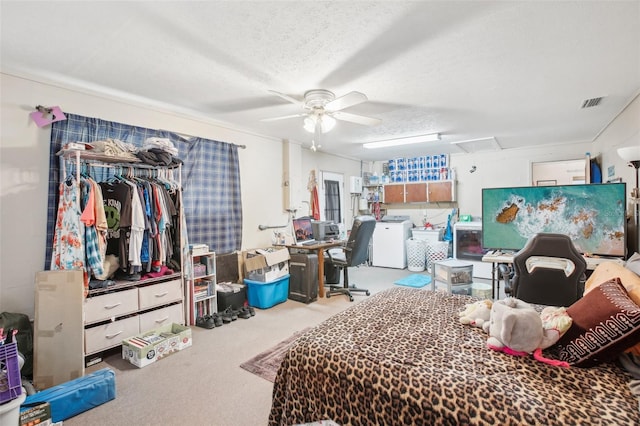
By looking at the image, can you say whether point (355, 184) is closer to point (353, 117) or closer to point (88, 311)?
point (353, 117)

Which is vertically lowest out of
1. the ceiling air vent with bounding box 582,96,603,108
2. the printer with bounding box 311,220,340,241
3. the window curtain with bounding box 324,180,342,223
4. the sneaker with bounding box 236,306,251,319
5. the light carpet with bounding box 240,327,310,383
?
the light carpet with bounding box 240,327,310,383

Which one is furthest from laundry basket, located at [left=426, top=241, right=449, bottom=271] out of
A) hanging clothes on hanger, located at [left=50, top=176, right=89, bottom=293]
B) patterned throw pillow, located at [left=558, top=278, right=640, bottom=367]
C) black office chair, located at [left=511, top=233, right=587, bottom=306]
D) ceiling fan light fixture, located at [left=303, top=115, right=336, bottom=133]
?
hanging clothes on hanger, located at [left=50, top=176, right=89, bottom=293]

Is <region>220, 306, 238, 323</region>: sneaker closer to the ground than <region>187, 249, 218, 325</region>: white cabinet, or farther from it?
closer to the ground

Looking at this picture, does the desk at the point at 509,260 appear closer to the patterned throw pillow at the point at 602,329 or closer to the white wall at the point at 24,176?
the patterned throw pillow at the point at 602,329

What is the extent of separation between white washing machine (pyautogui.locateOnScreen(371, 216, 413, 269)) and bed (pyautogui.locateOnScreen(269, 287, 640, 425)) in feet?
14.1

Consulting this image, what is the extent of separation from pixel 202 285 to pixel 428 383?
2827mm

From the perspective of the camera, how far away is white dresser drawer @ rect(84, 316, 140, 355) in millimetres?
2381

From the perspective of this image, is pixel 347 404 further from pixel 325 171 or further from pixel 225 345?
pixel 325 171

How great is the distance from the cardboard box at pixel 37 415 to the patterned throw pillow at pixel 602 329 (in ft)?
8.90

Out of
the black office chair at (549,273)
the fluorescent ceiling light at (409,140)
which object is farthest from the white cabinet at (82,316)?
the fluorescent ceiling light at (409,140)

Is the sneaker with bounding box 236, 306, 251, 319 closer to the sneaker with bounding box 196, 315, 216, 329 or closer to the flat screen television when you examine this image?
the sneaker with bounding box 196, 315, 216, 329

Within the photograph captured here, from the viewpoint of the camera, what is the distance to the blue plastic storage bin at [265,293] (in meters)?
3.73

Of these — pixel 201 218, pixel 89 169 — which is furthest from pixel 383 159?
pixel 89 169

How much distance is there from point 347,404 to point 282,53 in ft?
7.09
